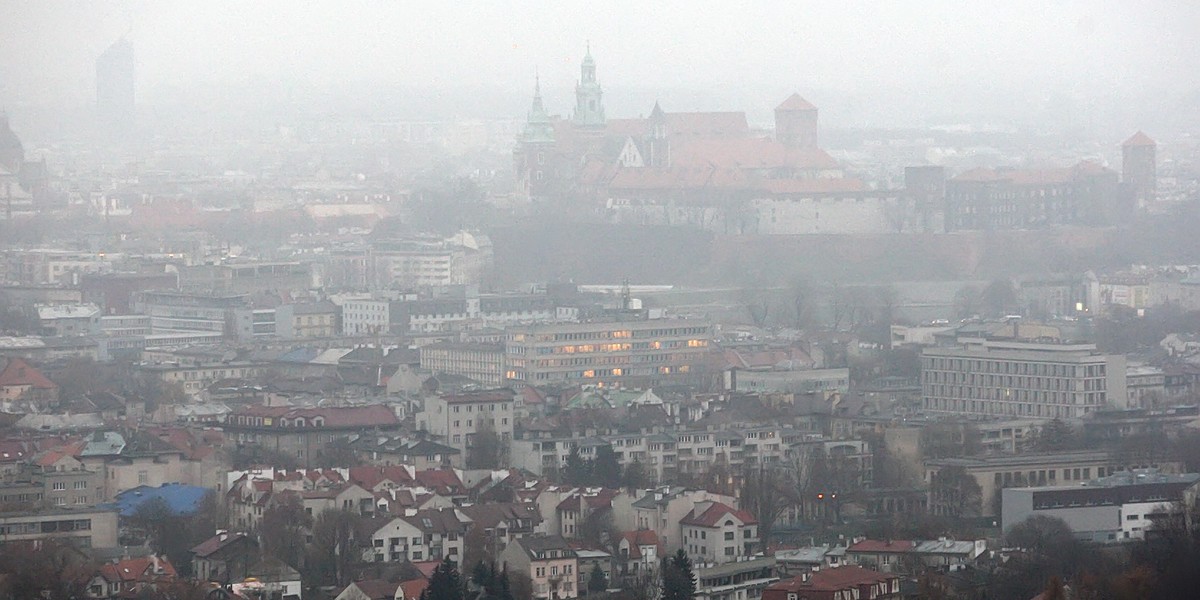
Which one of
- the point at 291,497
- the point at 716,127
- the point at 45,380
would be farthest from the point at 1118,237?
→ the point at 291,497

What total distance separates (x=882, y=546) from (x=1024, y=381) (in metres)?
12.9

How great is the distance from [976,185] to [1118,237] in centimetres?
451

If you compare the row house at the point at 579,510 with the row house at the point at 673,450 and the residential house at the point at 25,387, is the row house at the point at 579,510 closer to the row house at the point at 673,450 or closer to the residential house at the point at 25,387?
the row house at the point at 673,450

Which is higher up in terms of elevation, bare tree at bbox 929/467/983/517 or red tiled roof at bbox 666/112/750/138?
red tiled roof at bbox 666/112/750/138

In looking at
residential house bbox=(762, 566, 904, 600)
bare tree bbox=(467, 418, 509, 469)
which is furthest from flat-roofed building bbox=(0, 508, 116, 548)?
residential house bbox=(762, 566, 904, 600)

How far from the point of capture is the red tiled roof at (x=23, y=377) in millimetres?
40812

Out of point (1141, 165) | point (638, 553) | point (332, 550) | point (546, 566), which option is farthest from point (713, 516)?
point (1141, 165)

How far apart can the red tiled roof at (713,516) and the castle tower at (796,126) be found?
49.8m

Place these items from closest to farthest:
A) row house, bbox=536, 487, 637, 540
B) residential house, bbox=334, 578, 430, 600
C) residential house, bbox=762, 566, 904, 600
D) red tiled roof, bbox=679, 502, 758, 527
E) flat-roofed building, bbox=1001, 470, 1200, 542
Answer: residential house, bbox=762, 566, 904, 600 → residential house, bbox=334, 578, 430, 600 → red tiled roof, bbox=679, 502, 758, 527 → flat-roofed building, bbox=1001, 470, 1200, 542 → row house, bbox=536, 487, 637, 540

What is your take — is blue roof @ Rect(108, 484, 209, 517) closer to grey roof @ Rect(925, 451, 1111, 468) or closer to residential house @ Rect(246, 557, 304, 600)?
residential house @ Rect(246, 557, 304, 600)

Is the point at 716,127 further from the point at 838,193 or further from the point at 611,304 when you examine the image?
the point at 611,304

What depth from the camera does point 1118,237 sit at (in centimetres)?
6612

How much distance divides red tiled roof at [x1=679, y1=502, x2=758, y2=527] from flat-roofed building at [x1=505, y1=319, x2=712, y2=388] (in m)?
13.4

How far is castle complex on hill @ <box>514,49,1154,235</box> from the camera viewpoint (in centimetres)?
6912
